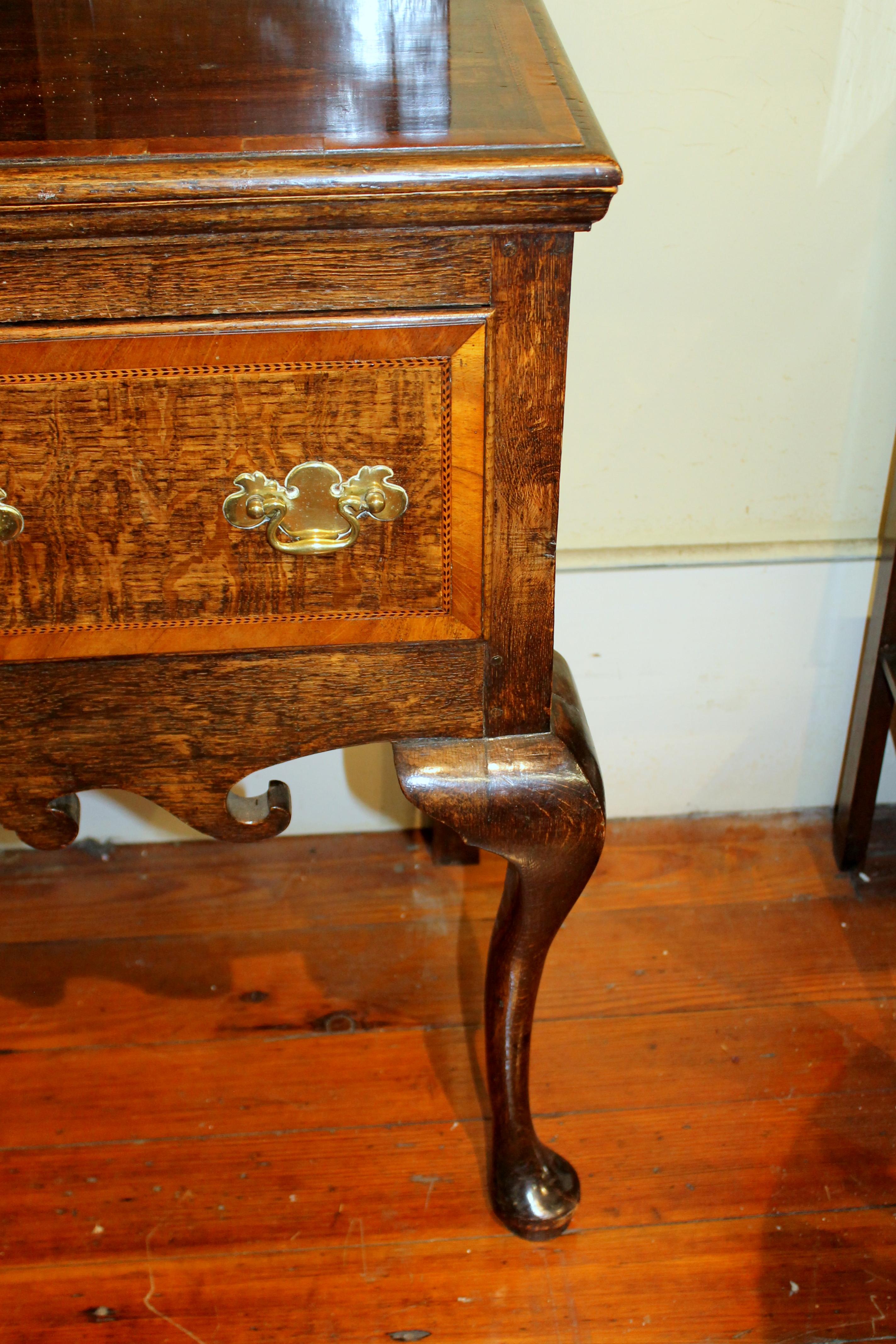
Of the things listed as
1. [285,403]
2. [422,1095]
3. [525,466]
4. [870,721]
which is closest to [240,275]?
[285,403]

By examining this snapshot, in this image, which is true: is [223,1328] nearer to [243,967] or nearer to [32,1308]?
[32,1308]

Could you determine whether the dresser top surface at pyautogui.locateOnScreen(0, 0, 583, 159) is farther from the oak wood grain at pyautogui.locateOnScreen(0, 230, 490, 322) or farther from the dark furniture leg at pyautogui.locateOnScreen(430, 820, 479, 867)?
the dark furniture leg at pyautogui.locateOnScreen(430, 820, 479, 867)

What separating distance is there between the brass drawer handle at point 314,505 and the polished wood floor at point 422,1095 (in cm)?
60

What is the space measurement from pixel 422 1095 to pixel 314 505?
24.8 inches

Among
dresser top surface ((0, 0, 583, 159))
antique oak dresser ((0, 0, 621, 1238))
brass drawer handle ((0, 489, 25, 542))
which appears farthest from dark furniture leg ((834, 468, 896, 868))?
brass drawer handle ((0, 489, 25, 542))

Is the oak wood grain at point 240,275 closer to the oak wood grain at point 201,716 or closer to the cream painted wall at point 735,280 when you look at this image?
the oak wood grain at point 201,716

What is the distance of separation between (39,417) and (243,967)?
28.4 inches

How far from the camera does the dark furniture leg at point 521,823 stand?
724mm

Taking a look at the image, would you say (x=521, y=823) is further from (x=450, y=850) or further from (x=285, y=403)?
(x=450, y=850)

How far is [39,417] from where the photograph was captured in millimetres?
588

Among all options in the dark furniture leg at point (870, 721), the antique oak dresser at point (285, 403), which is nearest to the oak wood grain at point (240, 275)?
the antique oak dresser at point (285, 403)

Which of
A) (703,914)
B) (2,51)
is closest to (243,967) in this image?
(703,914)

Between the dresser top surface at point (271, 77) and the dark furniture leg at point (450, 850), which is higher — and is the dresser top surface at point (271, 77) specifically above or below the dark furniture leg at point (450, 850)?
above

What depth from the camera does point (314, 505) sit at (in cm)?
62
